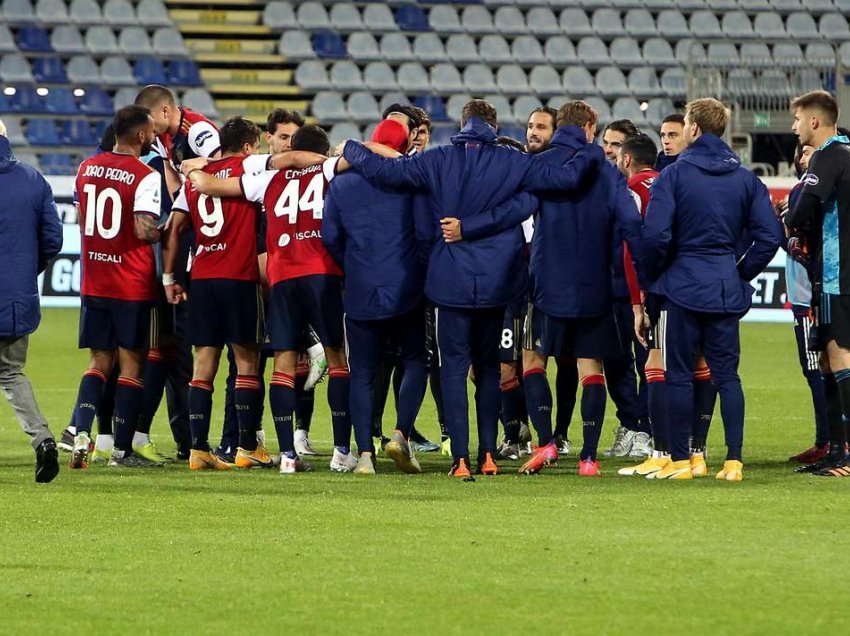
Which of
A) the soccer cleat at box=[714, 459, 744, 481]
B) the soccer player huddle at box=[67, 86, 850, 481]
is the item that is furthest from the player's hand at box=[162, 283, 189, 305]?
the soccer cleat at box=[714, 459, 744, 481]

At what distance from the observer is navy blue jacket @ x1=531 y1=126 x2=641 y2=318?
25.6 ft

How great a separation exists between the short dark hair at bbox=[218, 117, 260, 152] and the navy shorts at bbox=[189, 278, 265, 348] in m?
0.73

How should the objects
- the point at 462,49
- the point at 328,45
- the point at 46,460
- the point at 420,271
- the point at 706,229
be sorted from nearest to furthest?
1. the point at 46,460
2. the point at 706,229
3. the point at 420,271
4. the point at 328,45
5. the point at 462,49

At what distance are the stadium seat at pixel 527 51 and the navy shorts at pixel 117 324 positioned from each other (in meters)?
21.4

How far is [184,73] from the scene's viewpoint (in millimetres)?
27859

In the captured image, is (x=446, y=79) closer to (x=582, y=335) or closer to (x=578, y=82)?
(x=578, y=82)

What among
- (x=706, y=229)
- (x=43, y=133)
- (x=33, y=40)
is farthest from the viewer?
(x=33, y=40)

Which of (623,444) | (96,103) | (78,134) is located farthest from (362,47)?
(623,444)

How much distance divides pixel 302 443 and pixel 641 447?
204 cm

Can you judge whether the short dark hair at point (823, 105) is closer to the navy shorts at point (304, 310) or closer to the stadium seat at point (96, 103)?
the navy shorts at point (304, 310)

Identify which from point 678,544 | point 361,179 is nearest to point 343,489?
point 361,179

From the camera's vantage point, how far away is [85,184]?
8.38 metres

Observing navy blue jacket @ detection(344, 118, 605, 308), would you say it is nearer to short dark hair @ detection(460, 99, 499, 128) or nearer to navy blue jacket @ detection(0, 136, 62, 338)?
short dark hair @ detection(460, 99, 499, 128)

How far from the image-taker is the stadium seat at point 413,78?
28172 mm
